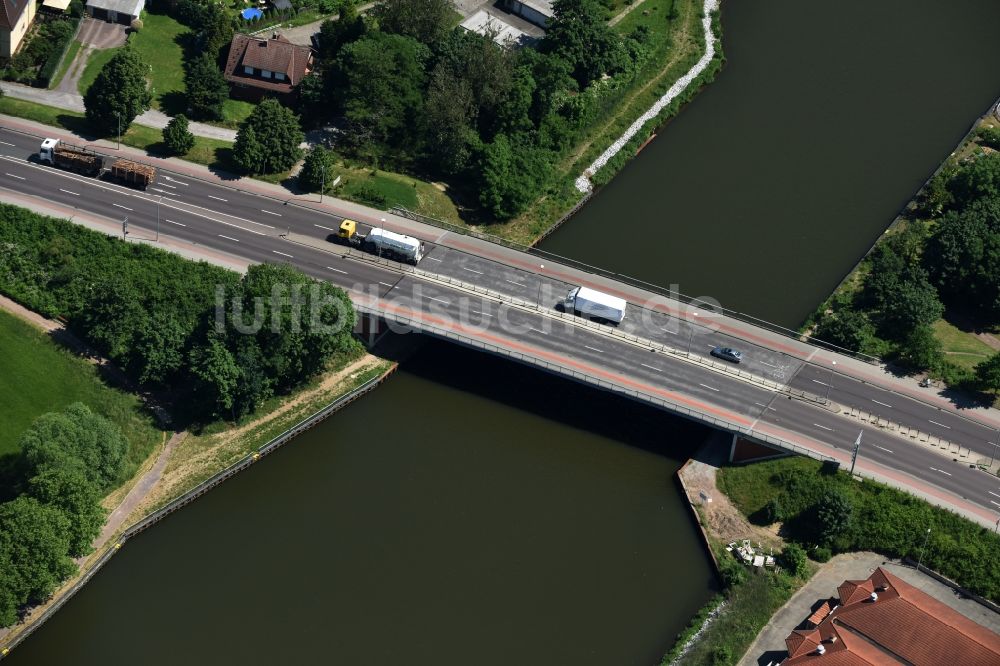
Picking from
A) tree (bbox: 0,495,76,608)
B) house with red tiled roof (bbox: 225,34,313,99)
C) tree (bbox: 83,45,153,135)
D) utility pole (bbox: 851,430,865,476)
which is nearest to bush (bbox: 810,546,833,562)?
utility pole (bbox: 851,430,865,476)

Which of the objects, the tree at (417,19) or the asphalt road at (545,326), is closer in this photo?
the asphalt road at (545,326)

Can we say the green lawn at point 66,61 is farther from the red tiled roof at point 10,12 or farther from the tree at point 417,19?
the tree at point 417,19

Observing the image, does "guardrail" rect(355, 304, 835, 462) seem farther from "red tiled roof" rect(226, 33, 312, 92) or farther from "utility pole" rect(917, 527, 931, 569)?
"red tiled roof" rect(226, 33, 312, 92)

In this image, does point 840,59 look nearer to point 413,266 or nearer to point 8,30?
point 413,266

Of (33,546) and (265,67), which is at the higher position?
(265,67)

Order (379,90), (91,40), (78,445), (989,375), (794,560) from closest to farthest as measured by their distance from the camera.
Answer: (78,445)
(794,560)
(989,375)
(379,90)
(91,40)

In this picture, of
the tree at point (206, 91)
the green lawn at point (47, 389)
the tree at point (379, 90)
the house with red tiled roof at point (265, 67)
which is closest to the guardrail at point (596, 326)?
the tree at point (379, 90)

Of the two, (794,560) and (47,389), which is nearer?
(794,560)

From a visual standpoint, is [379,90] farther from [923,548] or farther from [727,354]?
[923,548]

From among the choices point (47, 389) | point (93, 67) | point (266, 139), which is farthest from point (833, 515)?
point (93, 67)
